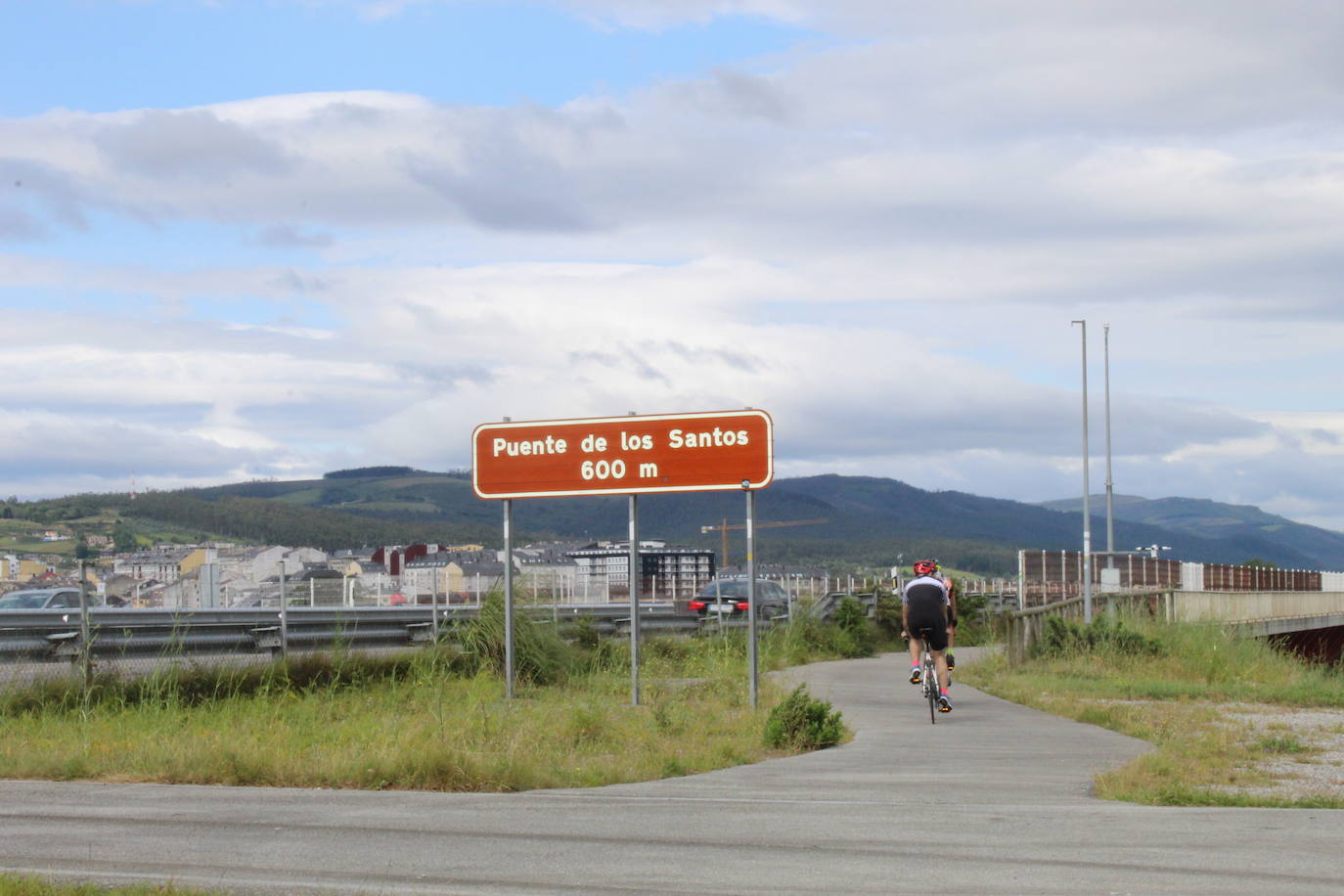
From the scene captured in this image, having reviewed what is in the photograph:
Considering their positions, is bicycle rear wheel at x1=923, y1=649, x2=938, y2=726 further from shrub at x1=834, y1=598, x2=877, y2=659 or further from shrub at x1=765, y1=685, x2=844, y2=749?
shrub at x1=834, y1=598, x2=877, y2=659

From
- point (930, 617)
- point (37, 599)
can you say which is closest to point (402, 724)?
point (930, 617)

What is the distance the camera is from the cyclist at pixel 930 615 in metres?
16.0

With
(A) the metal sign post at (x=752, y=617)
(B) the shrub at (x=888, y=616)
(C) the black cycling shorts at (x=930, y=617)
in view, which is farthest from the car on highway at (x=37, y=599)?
(C) the black cycling shorts at (x=930, y=617)

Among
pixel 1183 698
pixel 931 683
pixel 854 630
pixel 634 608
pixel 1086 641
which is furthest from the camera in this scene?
pixel 854 630

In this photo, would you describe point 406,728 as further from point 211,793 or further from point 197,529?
point 197,529

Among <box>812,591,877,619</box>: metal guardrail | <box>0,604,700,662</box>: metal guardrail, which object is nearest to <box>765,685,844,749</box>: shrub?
<box>0,604,700,662</box>: metal guardrail

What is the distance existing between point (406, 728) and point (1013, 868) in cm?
693

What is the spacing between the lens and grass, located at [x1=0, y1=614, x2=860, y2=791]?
10.9 meters

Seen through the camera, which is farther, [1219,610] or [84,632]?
[1219,610]

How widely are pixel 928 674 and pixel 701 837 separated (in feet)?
26.5

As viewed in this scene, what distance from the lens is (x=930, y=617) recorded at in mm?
16031

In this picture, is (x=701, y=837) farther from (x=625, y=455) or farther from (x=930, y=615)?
(x=625, y=455)

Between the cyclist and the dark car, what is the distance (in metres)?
19.0

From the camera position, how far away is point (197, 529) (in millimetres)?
120125
